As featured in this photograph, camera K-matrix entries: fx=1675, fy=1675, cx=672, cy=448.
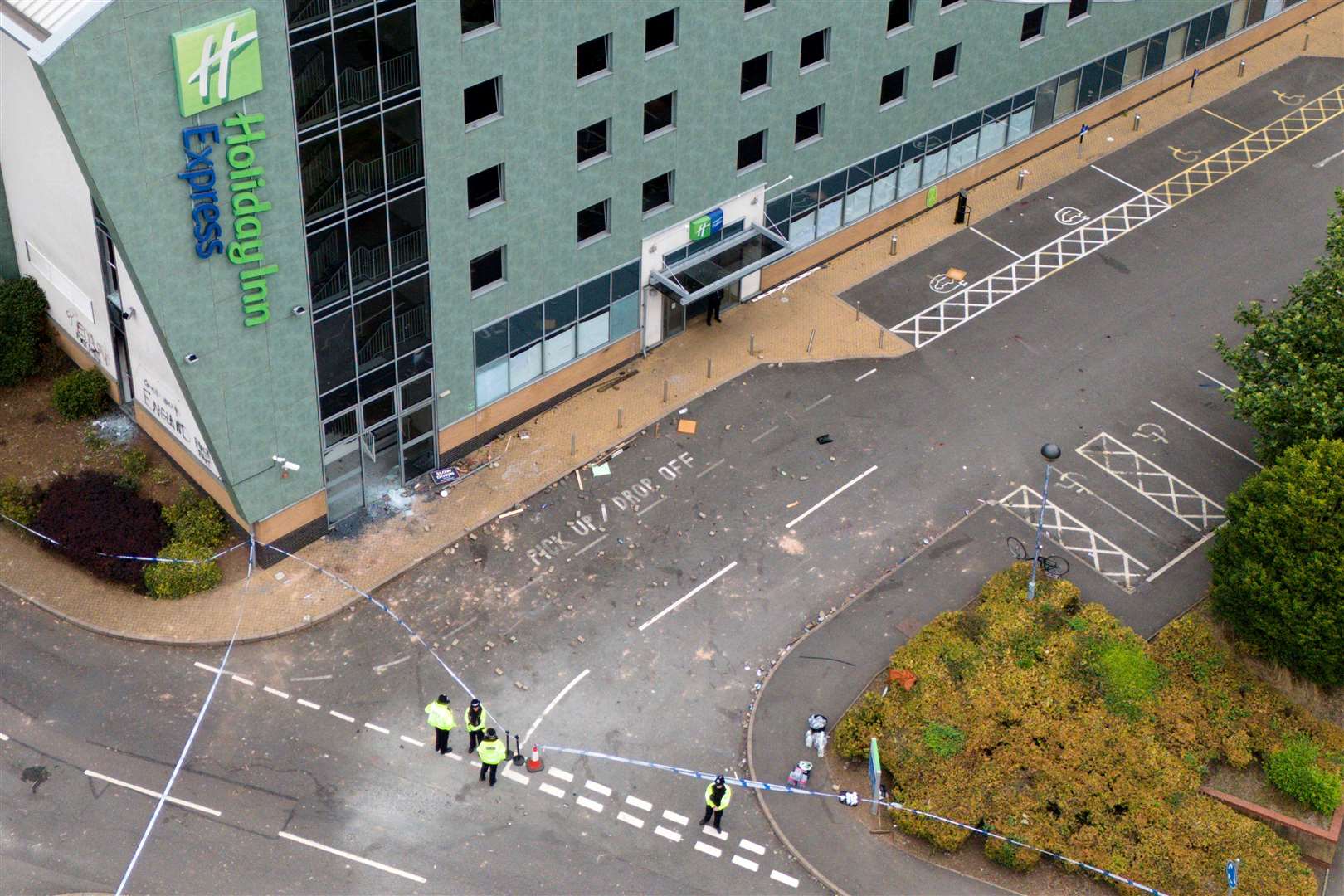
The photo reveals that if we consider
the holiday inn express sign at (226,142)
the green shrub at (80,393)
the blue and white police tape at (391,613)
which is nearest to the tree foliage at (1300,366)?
the blue and white police tape at (391,613)

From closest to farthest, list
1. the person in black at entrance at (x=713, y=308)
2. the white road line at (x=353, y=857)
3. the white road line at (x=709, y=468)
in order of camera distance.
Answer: the white road line at (x=353, y=857) < the white road line at (x=709, y=468) < the person in black at entrance at (x=713, y=308)

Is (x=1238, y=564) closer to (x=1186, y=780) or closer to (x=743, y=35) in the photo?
(x=1186, y=780)

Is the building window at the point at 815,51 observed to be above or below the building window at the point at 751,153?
above

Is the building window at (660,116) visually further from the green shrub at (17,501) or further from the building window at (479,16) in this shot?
the green shrub at (17,501)

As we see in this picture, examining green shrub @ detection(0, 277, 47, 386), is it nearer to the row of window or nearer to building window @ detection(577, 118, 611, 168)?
the row of window

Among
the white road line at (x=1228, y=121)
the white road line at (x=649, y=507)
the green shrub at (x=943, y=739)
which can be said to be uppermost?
the white road line at (x=1228, y=121)

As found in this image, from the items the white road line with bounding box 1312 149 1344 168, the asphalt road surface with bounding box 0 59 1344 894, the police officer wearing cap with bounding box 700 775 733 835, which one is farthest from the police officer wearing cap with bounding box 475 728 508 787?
the white road line with bounding box 1312 149 1344 168
